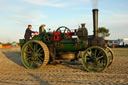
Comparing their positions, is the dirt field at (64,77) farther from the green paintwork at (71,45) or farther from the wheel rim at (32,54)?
the green paintwork at (71,45)

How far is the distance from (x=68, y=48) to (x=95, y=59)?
1412mm

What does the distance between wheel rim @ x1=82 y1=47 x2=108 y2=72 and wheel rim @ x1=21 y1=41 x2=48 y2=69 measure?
6.66 ft

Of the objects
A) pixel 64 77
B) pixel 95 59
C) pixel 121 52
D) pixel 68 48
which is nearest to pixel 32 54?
pixel 68 48

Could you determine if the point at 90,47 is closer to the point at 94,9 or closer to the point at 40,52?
the point at 94,9

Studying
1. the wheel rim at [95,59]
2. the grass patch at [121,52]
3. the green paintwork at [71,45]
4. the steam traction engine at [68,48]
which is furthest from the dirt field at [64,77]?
the grass patch at [121,52]

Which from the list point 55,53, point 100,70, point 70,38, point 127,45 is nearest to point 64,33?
point 70,38

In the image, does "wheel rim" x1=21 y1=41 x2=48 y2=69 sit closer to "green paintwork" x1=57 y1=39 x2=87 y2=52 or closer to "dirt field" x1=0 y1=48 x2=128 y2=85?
"dirt field" x1=0 y1=48 x2=128 y2=85

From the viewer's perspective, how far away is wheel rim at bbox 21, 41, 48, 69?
7.34 metres

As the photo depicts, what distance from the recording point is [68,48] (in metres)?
7.22

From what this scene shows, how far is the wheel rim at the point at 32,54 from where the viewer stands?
24.1ft

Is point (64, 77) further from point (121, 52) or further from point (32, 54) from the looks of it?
point (121, 52)

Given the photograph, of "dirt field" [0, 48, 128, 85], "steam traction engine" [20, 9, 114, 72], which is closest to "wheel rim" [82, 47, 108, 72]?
"steam traction engine" [20, 9, 114, 72]

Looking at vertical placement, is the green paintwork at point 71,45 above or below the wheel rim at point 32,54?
above

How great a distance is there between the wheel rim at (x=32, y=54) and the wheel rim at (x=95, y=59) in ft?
6.66
